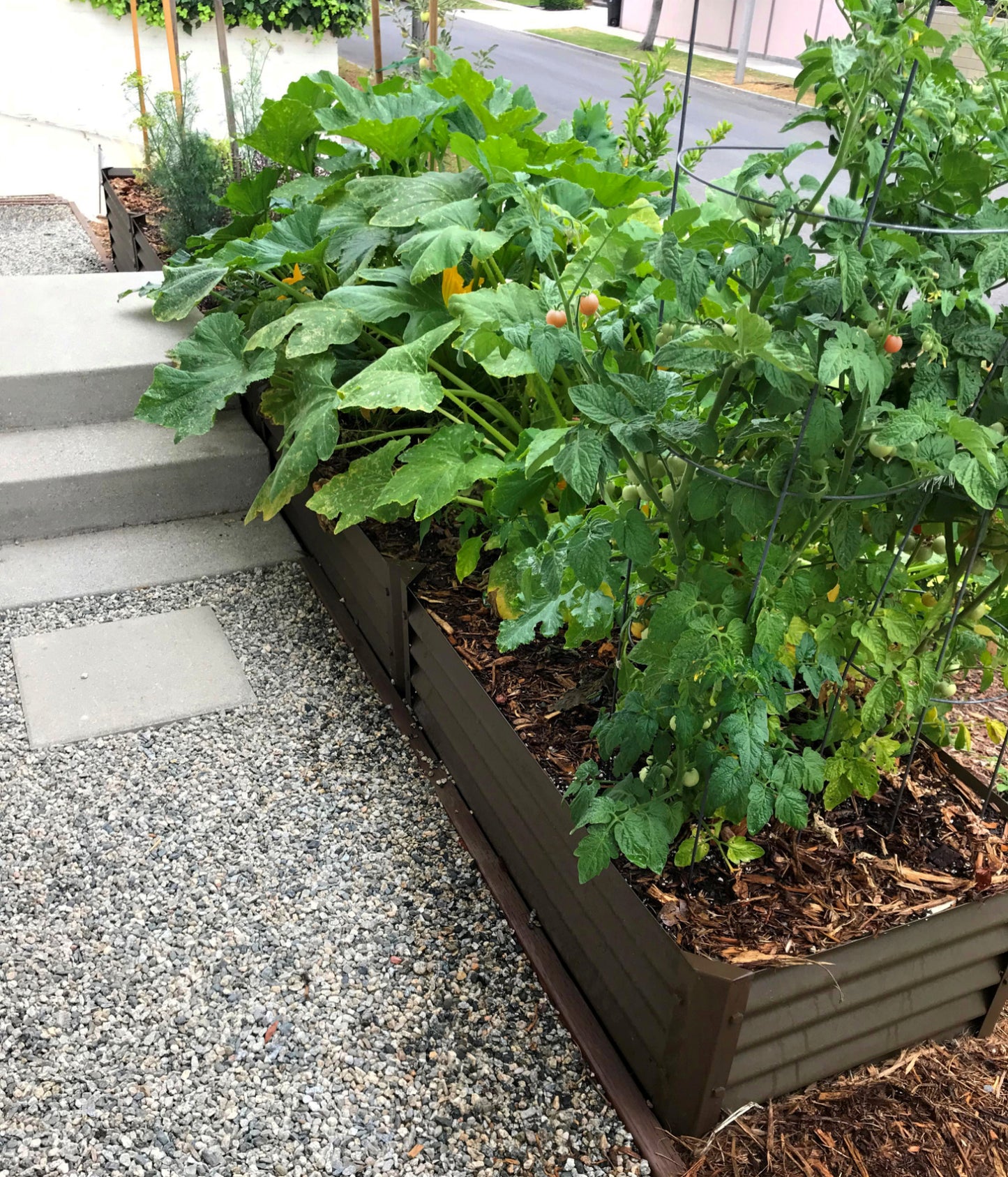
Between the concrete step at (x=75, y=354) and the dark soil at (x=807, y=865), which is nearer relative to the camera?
the dark soil at (x=807, y=865)

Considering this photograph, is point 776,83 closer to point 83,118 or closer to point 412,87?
point 83,118

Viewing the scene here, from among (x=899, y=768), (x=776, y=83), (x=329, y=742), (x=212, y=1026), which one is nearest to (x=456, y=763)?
(x=329, y=742)

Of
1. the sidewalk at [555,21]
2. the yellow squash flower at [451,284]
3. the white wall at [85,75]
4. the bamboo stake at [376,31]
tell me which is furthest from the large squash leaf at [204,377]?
the sidewalk at [555,21]

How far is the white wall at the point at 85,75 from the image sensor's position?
7.73 m

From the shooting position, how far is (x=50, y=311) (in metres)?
3.79

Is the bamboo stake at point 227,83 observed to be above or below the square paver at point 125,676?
above

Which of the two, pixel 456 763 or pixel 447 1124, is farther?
pixel 456 763

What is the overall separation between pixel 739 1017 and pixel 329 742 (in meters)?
1.23

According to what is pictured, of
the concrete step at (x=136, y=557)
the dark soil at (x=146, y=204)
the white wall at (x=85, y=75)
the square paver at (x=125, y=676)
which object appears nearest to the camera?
the square paver at (x=125, y=676)

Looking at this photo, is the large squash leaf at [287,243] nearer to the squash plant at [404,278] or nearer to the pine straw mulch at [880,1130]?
the squash plant at [404,278]

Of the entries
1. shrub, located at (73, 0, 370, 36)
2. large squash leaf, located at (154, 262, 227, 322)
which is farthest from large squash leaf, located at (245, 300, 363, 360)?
shrub, located at (73, 0, 370, 36)

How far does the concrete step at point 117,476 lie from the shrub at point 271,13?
5.62 meters

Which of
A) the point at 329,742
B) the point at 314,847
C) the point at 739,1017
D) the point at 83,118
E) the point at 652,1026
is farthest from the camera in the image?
the point at 83,118

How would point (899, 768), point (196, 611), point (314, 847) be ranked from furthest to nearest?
point (196, 611) < point (314, 847) < point (899, 768)
